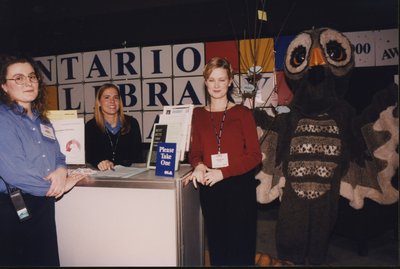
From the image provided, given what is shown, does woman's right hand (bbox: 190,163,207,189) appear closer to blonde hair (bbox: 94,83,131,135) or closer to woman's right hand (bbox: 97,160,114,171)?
woman's right hand (bbox: 97,160,114,171)

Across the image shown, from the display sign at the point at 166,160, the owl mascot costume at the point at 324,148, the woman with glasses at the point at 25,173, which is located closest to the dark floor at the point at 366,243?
the owl mascot costume at the point at 324,148

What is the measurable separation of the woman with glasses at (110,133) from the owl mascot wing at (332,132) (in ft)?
3.57

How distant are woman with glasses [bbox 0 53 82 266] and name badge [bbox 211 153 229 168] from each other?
2.33 feet

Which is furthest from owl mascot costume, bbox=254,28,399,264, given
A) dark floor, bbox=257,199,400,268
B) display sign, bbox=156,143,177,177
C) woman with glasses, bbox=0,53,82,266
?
woman with glasses, bbox=0,53,82,266

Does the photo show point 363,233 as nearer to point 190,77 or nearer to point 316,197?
point 316,197

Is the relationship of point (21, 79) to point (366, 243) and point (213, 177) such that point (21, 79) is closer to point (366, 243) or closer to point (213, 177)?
point (213, 177)

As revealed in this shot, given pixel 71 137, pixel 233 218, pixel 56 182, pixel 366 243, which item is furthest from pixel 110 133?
pixel 366 243

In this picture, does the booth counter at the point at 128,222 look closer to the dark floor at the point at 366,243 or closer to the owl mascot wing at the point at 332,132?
the owl mascot wing at the point at 332,132

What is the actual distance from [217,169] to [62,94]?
116 inches

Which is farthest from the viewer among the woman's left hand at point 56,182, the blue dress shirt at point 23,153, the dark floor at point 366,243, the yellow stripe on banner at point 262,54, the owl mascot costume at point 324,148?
the yellow stripe on banner at point 262,54

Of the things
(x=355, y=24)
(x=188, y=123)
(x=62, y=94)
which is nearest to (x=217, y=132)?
(x=188, y=123)

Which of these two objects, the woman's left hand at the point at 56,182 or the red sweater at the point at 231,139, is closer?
the woman's left hand at the point at 56,182

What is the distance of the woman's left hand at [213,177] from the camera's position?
4.80 ft

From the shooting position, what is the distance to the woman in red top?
1535 millimetres
